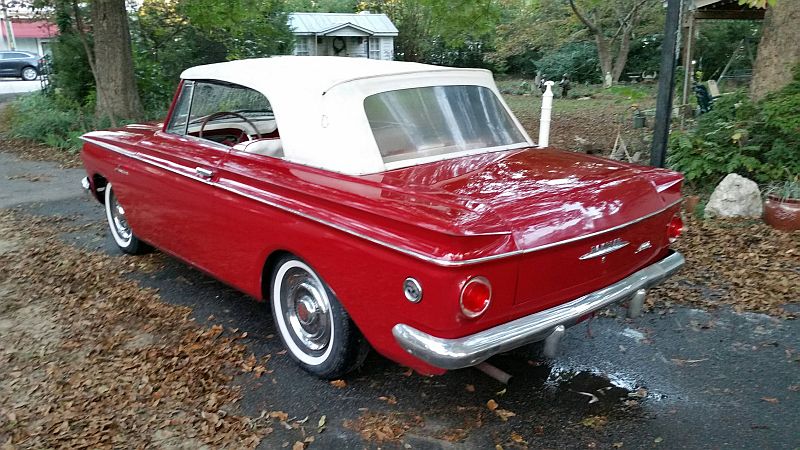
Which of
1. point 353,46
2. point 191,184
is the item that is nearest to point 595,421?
point 191,184

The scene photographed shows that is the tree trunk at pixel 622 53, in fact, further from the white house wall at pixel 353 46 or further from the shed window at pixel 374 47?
the shed window at pixel 374 47

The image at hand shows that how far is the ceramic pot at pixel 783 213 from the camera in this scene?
5.55m

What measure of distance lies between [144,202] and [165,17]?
11.3 meters

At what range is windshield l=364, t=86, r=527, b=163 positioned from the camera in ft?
11.4

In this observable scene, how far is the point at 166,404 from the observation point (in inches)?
124

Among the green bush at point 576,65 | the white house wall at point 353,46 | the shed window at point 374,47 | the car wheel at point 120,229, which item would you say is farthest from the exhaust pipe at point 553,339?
the shed window at point 374,47

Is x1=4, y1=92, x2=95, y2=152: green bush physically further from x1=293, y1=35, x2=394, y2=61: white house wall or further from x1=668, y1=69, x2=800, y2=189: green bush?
x1=293, y1=35, x2=394, y2=61: white house wall

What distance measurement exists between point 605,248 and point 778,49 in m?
5.60

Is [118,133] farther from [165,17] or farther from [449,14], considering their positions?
[165,17]

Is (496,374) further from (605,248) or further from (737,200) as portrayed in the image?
(737,200)

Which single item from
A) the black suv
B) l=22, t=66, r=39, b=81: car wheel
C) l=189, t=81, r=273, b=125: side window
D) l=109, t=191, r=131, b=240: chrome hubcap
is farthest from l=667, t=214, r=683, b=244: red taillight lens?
l=22, t=66, r=39, b=81: car wheel

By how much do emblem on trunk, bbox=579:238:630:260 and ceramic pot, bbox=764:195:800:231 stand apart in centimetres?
340

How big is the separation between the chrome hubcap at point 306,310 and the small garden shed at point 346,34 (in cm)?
2675

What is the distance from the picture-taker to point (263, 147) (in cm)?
384
